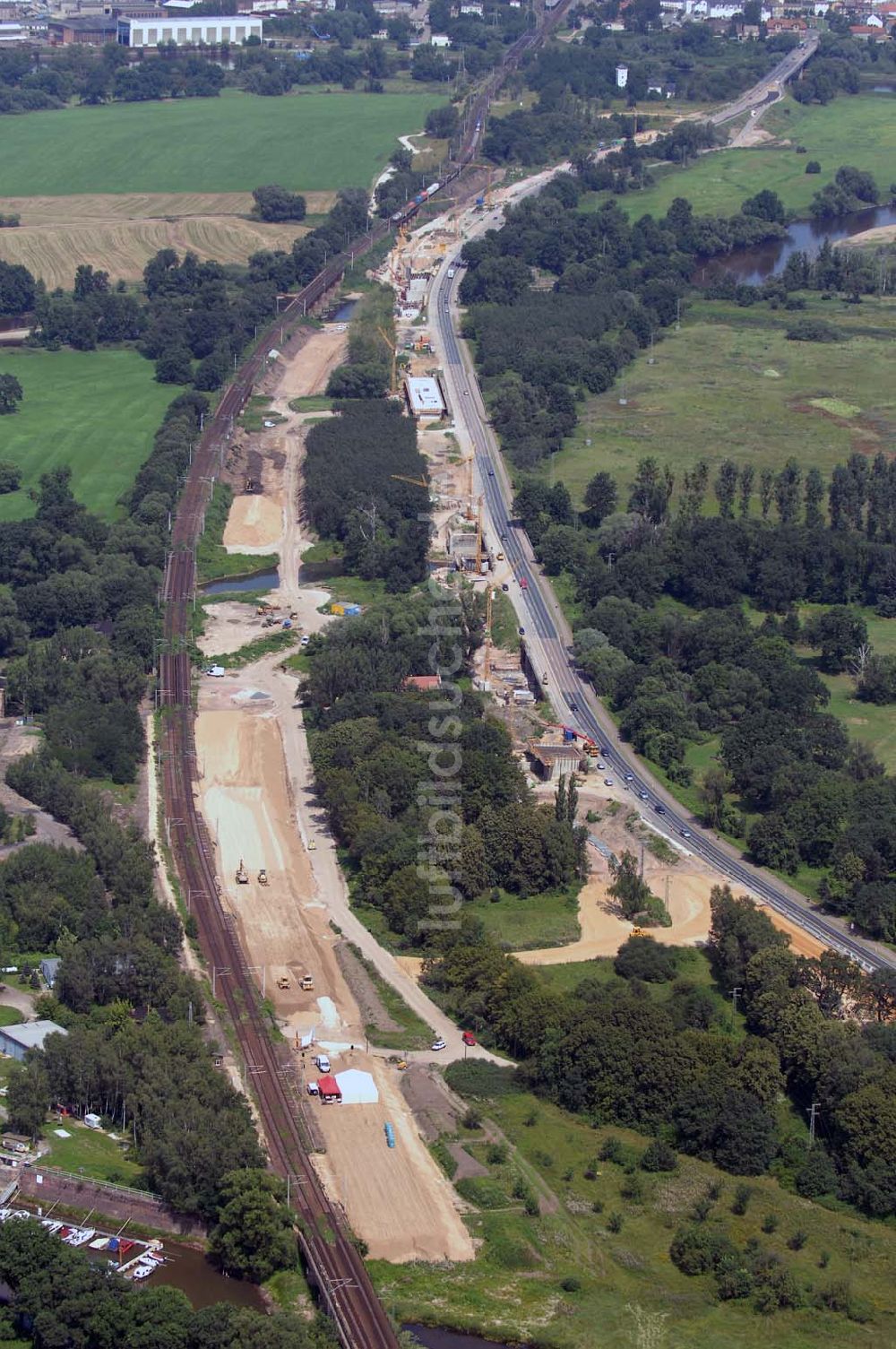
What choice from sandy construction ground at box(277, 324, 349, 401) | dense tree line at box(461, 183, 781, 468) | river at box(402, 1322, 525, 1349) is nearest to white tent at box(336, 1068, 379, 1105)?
river at box(402, 1322, 525, 1349)

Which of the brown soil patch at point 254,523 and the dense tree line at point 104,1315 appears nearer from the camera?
the dense tree line at point 104,1315

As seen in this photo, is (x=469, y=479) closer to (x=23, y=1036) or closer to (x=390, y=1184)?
(x=23, y=1036)

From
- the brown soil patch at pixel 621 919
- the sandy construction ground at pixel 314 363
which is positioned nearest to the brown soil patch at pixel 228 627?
the brown soil patch at pixel 621 919

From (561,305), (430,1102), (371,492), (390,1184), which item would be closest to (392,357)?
(561,305)

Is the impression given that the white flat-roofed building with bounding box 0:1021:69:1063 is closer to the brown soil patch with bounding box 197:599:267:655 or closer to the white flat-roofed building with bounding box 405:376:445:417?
the brown soil patch with bounding box 197:599:267:655

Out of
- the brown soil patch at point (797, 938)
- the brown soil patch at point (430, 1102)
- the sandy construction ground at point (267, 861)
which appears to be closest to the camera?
the brown soil patch at point (430, 1102)

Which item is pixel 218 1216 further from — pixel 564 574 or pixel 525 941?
pixel 564 574

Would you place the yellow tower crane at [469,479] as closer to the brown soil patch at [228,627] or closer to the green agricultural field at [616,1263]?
the brown soil patch at [228,627]
